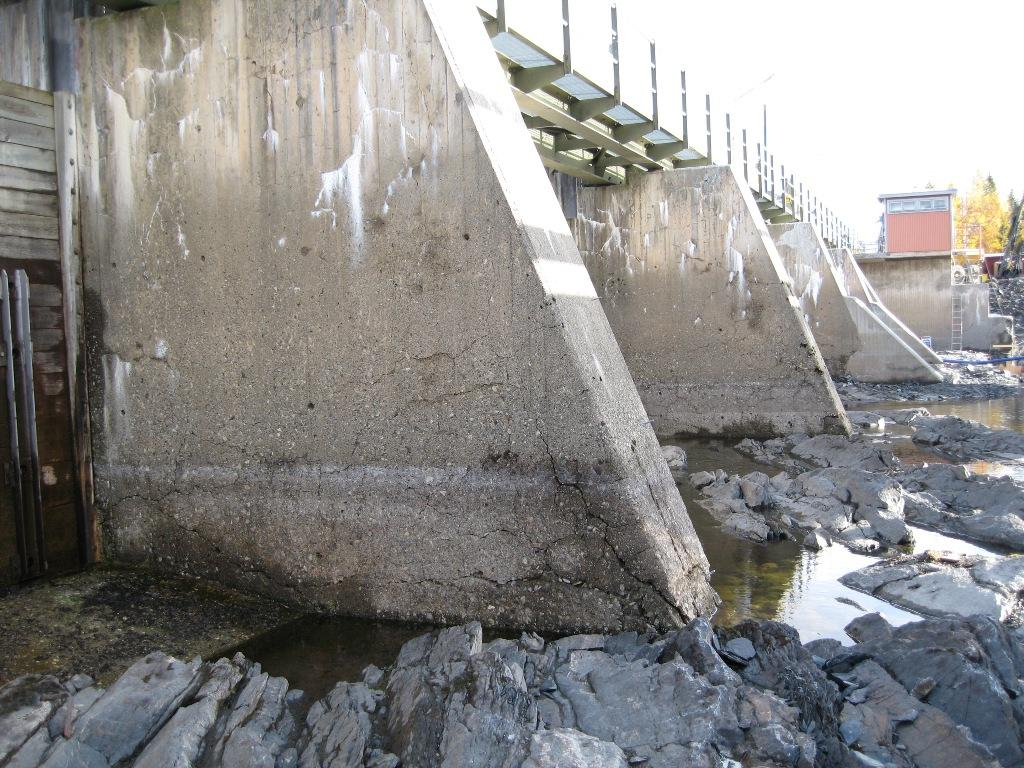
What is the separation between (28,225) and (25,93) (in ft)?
2.95

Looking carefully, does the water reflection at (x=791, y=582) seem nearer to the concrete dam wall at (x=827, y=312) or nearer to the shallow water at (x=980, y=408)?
the shallow water at (x=980, y=408)

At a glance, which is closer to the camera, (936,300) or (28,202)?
(28,202)

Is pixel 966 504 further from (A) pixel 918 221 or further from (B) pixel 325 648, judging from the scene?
(A) pixel 918 221

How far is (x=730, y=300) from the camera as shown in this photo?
42.6 ft

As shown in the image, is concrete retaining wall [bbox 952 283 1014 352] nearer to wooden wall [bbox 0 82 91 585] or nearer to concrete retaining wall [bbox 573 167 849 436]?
concrete retaining wall [bbox 573 167 849 436]

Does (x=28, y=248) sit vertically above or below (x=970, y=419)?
above

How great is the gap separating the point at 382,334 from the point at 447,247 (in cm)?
68

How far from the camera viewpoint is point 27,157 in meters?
5.76

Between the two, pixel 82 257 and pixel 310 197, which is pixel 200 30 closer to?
pixel 310 197

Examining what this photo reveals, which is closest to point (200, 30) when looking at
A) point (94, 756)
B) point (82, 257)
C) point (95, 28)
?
point (95, 28)

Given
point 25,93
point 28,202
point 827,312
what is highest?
point 25,93

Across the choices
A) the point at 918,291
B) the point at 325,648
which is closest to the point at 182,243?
the point at 325,648

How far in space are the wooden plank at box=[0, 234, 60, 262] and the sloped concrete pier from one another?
18753 millimetres

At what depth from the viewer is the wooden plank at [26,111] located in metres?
5.65
